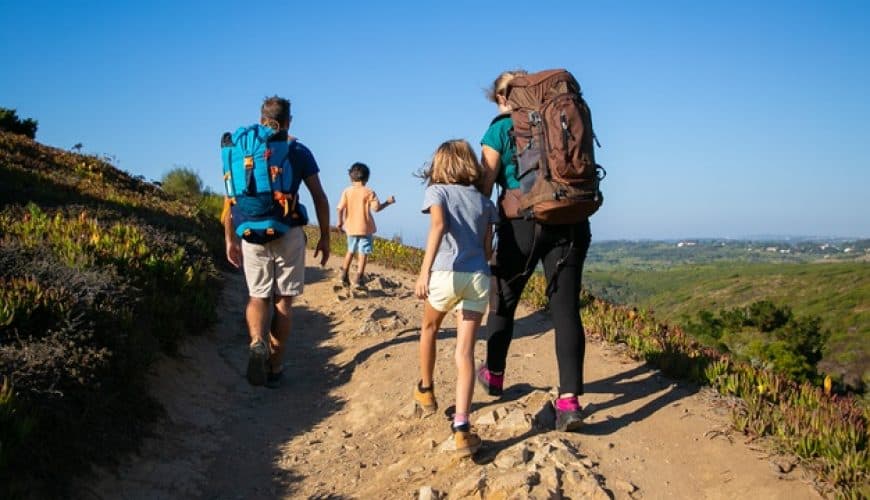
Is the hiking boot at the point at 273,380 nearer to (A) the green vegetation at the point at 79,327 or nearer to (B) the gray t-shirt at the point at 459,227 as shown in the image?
(A) the green vegetation at the point at 79,327

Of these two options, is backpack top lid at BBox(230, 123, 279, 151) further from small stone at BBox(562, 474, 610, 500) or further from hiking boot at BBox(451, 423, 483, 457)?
small stone at BBox(562, 474, 610, 500)

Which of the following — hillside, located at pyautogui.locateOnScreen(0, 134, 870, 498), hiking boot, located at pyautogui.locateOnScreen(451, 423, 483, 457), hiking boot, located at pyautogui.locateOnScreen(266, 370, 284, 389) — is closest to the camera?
hillside, located at pyautogui.locateOnScreen(0, 134, 870, 498)

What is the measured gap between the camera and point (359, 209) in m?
9.51

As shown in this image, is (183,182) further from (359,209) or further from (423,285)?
(423,285)

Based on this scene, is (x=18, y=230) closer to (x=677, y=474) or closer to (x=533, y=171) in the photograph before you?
(x=533, y=171)

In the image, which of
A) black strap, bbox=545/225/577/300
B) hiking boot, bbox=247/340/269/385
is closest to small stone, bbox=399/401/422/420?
black strap, bbox=545/225/577/300

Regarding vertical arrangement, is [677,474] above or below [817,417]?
below

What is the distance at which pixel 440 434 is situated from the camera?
4.64 metres

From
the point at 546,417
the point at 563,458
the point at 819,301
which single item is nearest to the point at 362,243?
the point at 546,417

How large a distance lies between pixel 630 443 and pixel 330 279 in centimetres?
778

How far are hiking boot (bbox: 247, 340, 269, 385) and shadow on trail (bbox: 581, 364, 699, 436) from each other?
285 cm

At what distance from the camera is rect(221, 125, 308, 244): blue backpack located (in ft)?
17.7

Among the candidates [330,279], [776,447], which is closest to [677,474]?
[776,447]

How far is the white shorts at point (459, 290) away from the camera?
14.1 feet
